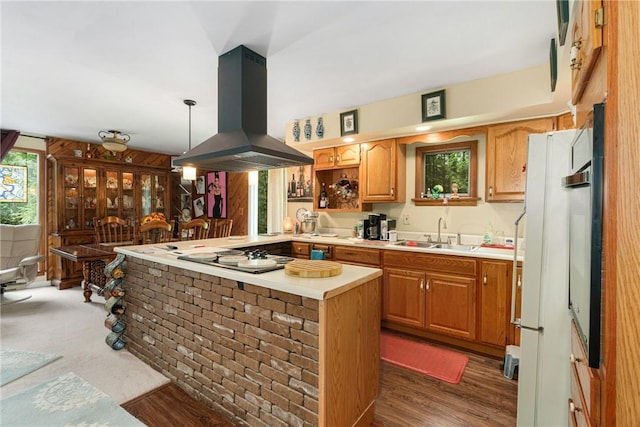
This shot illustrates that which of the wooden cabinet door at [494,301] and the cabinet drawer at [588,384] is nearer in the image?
the cabinet drawer at [588,384]

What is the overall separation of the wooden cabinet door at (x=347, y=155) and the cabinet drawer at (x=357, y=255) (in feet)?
3.76

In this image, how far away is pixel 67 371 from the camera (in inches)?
93.6

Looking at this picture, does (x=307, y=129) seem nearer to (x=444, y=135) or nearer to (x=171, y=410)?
(x=444, y=135)

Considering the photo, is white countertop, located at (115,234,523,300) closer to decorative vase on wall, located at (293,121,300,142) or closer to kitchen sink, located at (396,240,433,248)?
kitchen sink, located at (396,240,433,248)

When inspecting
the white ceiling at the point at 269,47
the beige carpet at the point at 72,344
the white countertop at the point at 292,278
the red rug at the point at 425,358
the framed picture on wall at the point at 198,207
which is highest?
the white ceiling at the point at 269,47

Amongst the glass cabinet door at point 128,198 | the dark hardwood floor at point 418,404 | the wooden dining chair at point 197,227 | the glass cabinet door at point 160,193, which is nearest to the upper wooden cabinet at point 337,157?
the wooden dining chair at point 197,227

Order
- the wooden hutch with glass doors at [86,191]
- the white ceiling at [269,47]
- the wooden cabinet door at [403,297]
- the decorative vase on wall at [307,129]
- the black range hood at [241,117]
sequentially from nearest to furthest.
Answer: the white ceiling at [269,47] < the black range hood at [241,117] < the wooden cabinet door at [403,297] < the decorative vase on wall at [307,129] < the wooden hutch with glass doors at [86,191]

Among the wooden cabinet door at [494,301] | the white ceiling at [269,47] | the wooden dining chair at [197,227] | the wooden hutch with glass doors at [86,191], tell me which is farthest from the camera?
the wooden hutch with glass doors at [86,191]

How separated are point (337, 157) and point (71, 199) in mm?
4699

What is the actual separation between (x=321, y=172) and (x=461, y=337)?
271 centimetres

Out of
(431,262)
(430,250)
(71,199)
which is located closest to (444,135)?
(430,250)

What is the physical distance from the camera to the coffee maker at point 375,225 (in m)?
3.79

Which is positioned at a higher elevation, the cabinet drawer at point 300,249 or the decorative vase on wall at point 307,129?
the decorative vase on wall at point 307,129

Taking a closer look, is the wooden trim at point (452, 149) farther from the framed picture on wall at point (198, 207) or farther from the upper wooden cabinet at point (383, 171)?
the framed picture on wall at point (198, 207)
